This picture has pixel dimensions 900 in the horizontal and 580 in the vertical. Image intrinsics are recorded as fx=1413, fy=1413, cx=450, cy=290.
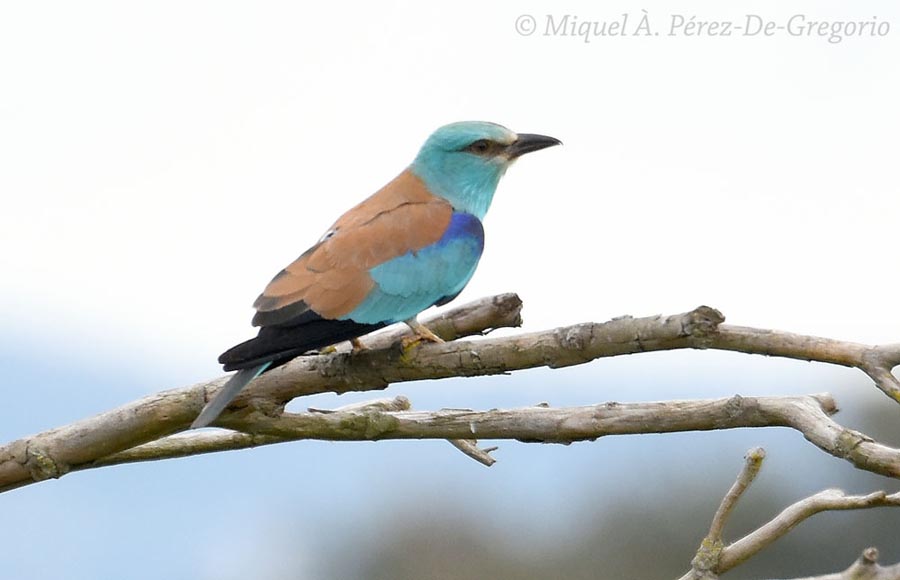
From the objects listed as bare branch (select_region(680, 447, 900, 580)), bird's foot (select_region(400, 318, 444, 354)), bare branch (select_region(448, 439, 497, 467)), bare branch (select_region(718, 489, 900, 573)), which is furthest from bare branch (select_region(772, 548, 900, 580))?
bare branch (select_region(448, 439, 497, 467))

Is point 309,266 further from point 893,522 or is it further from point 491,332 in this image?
point 893,522

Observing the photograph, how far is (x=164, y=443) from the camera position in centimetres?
488

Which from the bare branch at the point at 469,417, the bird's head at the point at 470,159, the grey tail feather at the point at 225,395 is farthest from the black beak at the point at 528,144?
the grey tail feather at the point at 225,395

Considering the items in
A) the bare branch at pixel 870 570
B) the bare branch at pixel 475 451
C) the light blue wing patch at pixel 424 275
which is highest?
the light blue wing patch at pixel 424 275

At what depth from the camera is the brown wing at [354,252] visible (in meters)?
4.66

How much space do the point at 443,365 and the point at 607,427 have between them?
1.73 ft

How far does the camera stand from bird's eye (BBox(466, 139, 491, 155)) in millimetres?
5848

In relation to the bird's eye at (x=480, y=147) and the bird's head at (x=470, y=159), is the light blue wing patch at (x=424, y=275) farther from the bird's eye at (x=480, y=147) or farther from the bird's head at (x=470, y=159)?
the bird's eye at (x=480, y=147)

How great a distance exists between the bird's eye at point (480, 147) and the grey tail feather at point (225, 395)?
1.92m

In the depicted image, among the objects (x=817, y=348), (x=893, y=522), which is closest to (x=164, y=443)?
(x=817, y=348)

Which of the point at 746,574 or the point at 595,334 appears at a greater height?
the point at 595,334

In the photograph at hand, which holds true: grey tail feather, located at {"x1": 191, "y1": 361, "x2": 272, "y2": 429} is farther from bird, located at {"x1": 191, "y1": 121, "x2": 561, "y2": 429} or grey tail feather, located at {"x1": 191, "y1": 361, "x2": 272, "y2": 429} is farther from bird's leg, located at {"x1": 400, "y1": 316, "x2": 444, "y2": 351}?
bird's leg, located at {"x1": 400, "y1": 316, "x2": 444, "y2": 351}

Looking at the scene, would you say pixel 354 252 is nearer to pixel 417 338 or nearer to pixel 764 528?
pixel 417 338

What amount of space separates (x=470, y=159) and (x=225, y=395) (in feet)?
6.51
